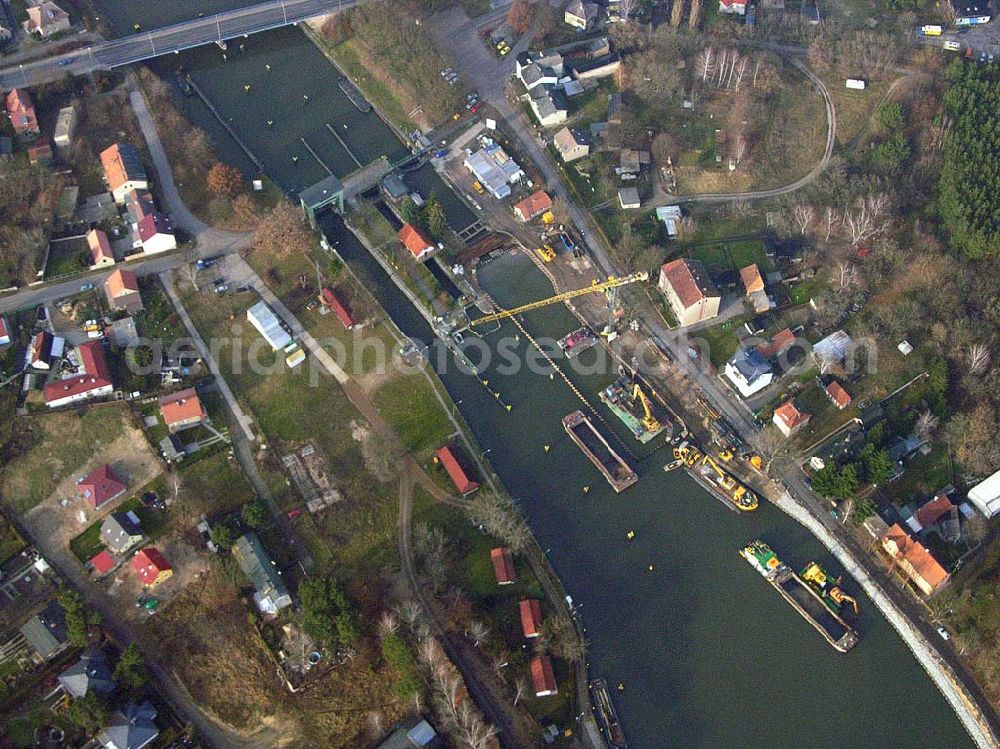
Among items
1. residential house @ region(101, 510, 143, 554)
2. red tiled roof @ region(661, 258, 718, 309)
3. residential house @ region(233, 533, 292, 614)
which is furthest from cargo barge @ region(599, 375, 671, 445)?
residential house @ region(101, 510, 143, 554)

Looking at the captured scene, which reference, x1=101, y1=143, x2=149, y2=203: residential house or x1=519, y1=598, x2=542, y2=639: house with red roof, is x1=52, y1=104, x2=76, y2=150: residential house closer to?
x1=101, y1=143, x2=149, y2=203: residential house

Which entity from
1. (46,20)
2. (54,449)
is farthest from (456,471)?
(46,20)

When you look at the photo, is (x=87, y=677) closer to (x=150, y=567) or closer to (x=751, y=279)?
(x=150, y=567)

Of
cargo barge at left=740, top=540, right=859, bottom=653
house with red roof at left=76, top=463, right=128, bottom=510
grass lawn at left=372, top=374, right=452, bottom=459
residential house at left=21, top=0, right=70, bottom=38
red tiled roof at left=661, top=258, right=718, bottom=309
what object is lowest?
cargo barge at left=740, top=540, right=859, bottom=653

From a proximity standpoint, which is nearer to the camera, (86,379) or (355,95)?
(86,379)

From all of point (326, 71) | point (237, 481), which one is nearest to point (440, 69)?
point (326, 71)

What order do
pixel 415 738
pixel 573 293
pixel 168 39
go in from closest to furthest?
1. pixel 415 738
2. pixel 573 293
3. pixel 168 39
